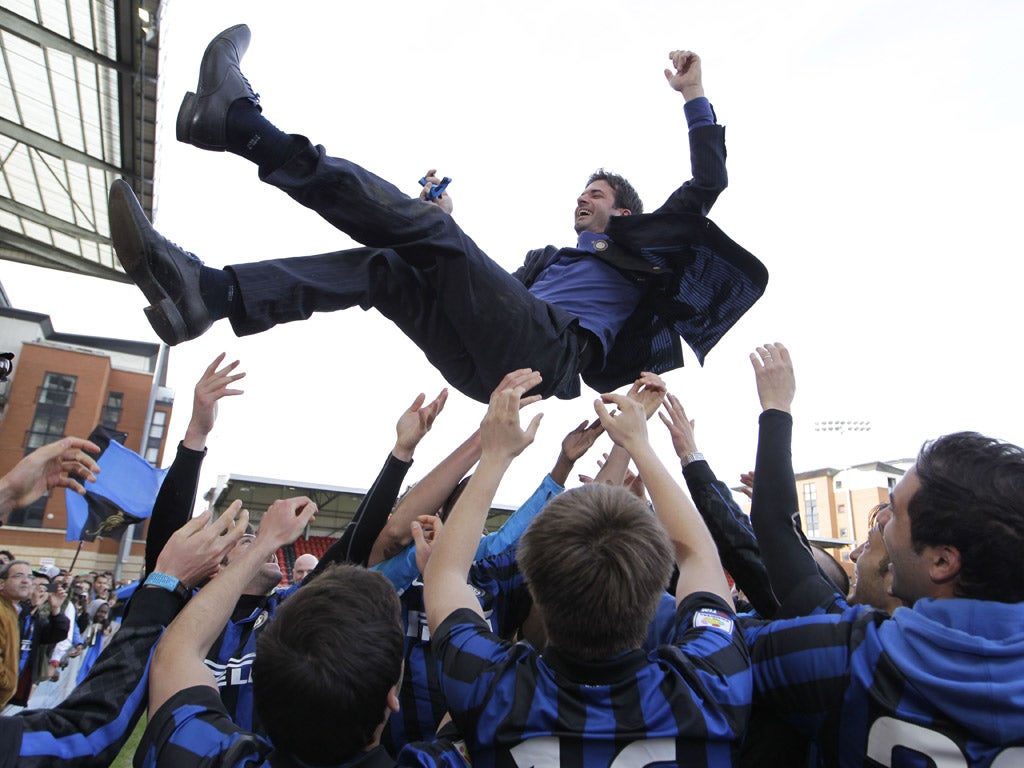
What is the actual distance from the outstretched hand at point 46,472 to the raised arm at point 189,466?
0.91 ft

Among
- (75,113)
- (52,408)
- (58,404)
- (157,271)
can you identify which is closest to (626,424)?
(157,271)

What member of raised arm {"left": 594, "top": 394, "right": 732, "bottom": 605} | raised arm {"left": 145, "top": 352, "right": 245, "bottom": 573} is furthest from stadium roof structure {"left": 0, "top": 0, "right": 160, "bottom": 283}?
raised arm {"left": 594, "top": 394, "right": 732, "bottom": 605}

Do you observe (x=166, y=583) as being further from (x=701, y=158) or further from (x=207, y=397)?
(x=701, y=158)

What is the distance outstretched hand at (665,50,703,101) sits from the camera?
2973 mm

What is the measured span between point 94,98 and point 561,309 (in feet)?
30.1

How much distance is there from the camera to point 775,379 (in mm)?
1978

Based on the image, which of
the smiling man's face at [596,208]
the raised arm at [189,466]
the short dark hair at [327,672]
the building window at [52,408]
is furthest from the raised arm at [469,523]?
the building window at [52,408]

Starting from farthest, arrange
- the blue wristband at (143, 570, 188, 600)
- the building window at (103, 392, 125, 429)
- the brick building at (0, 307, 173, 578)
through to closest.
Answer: the building window at (103, 392, 125, 429) → the brick building at (0, 307, 173, 578) → the blue wristband at (143, 570, 188, 600)

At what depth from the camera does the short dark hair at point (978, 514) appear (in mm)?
1340

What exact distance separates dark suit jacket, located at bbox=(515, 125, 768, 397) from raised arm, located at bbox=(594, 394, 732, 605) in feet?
3.33

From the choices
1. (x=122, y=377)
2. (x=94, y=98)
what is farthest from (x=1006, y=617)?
(x=122, y=377)

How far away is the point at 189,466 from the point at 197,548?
0.77m

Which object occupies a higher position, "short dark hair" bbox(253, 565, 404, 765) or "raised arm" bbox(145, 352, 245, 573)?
"raised arm" bbox(145, 352, 245, 573)

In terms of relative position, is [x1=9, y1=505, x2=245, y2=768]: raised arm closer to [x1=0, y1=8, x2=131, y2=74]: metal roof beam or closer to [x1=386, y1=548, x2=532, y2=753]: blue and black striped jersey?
[x1=386, y1=548, x2=532, y2=753]: blue and black striped jersey
